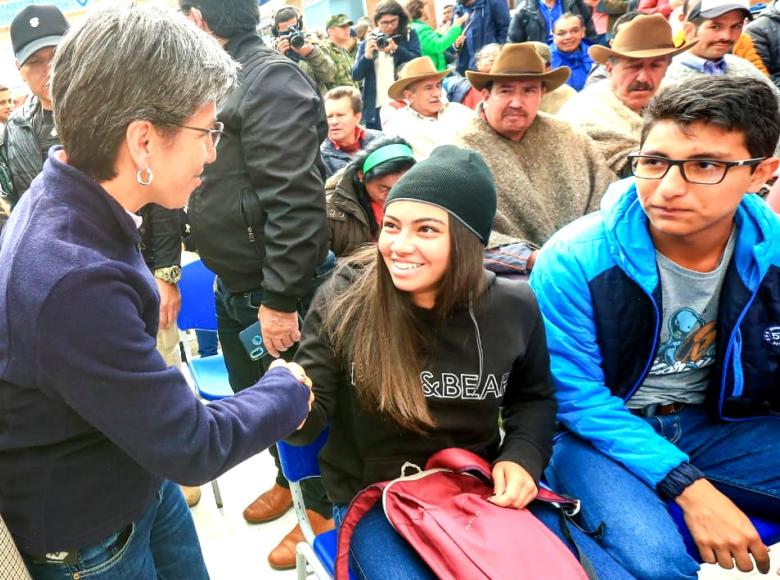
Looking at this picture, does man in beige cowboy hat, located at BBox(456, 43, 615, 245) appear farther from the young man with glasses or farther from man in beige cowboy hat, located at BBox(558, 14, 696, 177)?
the young man with glasses

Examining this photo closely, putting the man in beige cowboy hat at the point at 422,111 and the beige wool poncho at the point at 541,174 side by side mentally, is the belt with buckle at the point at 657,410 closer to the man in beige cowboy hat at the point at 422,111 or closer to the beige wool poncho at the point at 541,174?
the beige wool poncho at the point at 541,174

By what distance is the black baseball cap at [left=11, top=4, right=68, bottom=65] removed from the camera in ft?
7.41

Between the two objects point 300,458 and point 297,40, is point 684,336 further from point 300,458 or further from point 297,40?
point 297,40

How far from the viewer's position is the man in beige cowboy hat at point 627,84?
271 cm

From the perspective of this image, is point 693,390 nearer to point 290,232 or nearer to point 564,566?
point 564,566

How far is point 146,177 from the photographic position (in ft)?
3.17

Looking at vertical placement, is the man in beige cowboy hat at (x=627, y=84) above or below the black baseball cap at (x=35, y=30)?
below

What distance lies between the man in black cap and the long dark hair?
1.49m

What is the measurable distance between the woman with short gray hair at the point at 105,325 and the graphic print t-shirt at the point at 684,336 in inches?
42.2

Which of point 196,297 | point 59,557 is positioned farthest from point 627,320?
point 196,297

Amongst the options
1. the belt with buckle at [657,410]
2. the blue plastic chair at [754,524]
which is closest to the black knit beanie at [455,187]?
the belt with buckle at [657,410]

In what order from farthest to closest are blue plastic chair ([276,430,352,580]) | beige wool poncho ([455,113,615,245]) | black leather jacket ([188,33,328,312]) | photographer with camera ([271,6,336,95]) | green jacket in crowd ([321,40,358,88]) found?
1. green jacket in crowd ([321,40,358,88])
2. photographer with camera ([271,6,336,95])
3. beige wool poncho ([455,113,615,245])
4. black leather jacket ([188,33,328,312])
5. blue plastic chair ([276,430,352,580])

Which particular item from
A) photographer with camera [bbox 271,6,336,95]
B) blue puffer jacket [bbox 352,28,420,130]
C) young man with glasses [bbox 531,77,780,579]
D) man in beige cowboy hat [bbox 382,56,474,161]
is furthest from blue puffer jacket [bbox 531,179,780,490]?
blue puffer jacket [bbox 352,28,420,130]

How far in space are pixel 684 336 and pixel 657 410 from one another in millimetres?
230
